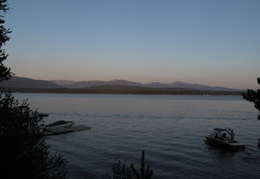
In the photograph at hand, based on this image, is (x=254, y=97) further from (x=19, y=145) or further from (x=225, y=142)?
(x=19, y=145)

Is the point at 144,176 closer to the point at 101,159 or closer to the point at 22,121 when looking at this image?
the point at 22,121

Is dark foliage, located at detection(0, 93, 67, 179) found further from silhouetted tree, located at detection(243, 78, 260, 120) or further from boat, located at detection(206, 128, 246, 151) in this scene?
boat, located at detection(206, 128, 246, 151)

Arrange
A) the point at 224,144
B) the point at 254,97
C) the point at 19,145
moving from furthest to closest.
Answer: the point at 224,144 < the point at 254,97 < the point at 19,145

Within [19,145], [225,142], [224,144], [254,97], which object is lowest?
[224,144]

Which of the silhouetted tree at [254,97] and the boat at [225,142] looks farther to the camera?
the boat at [225,142]

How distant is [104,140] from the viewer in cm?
3900

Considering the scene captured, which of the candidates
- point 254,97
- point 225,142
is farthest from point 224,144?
point 254,97

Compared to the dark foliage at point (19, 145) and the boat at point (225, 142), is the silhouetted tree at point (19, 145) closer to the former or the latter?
the dark foliage at point (19, 145)

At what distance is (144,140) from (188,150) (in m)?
8.53

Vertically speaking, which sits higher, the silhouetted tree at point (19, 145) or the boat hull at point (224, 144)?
the silhouetted tree at point (19, 145)

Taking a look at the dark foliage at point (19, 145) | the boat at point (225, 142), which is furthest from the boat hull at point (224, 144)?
the dark foliage at point (19, 145)

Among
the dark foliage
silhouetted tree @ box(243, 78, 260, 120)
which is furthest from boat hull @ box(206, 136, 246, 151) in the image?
the dark foliage

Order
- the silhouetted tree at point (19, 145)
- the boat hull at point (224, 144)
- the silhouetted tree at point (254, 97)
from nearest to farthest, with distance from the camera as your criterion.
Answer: the silhouetted tree at point (19, 145) → the silhouetted tree at point (254, 97) → the boat hull at point (224, 144)

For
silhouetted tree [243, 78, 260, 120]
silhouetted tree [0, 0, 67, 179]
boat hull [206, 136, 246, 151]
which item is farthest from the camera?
boat hull [206, 136, 246, 151]
